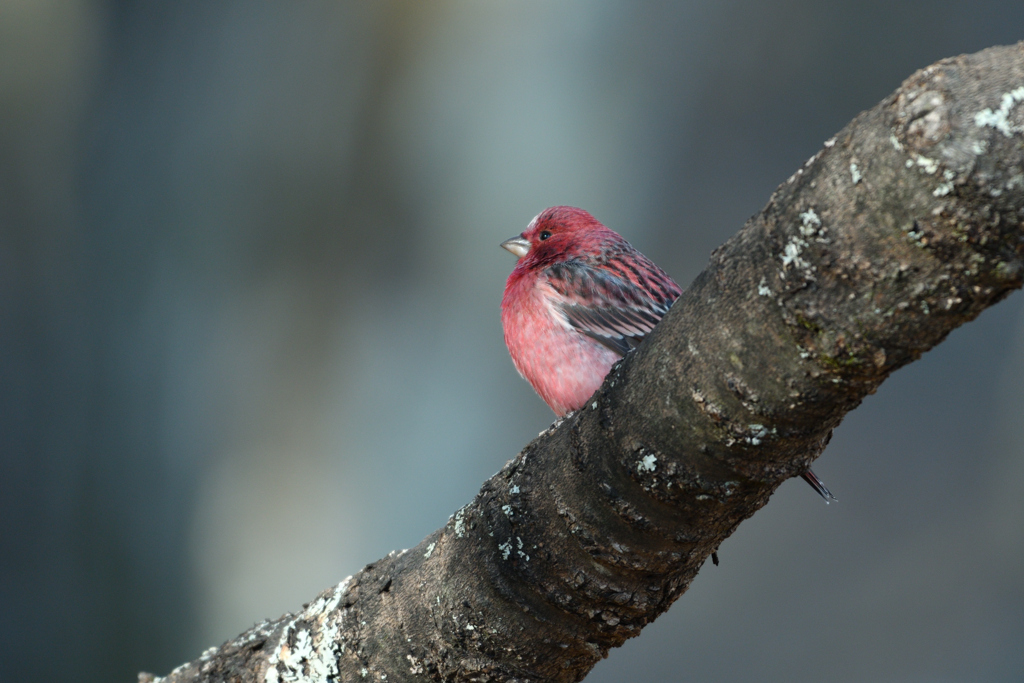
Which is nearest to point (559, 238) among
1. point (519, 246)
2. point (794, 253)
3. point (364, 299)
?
point (519, 246)

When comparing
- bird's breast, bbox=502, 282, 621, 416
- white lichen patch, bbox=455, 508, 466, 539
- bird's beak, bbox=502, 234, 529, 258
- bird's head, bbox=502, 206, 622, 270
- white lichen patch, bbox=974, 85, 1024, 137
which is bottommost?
white lichen patch, bbox=974, 85, 1024, 137

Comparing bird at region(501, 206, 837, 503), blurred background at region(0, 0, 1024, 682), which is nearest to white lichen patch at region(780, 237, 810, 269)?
bird at region(501, 206, 837, 503)

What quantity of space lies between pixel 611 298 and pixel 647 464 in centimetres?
117

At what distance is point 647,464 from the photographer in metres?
0.84

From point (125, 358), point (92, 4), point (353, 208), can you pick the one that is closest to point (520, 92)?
point (353, 208)

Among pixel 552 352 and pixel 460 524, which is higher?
pixel 552 352

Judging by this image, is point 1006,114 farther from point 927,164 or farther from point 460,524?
point 460,524

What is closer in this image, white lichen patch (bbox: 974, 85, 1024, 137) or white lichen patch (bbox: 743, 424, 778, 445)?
white lichen patch (bbox: 974, 85, 1024, 137)

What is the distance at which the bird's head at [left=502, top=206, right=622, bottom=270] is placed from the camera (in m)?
2.22

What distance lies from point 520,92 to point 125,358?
2.31 metres

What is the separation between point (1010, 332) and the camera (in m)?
3.52

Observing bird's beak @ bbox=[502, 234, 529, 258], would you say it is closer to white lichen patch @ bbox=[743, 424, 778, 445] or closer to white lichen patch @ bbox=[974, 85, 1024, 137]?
white lichen patch @ bbox=[743, 424, 778, 445]

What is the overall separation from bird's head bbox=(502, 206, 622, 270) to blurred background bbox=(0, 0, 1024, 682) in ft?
5.00

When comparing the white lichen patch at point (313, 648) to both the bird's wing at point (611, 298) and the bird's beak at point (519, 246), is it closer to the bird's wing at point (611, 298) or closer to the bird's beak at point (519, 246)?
the bird's wing at point (611, 298)
